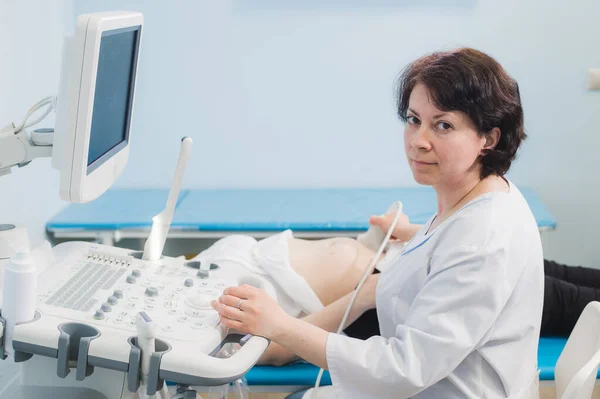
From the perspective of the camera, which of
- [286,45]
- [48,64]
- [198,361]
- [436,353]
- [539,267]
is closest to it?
[198,361]

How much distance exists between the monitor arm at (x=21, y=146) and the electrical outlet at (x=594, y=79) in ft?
8.14

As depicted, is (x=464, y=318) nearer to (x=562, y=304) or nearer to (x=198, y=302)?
(x=198, y=302)

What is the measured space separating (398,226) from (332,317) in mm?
451

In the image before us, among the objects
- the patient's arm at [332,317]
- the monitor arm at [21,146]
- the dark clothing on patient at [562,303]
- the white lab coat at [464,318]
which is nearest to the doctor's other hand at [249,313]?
the white lab coat at [464,318]

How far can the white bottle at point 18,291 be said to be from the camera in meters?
1.32

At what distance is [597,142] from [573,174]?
17cm

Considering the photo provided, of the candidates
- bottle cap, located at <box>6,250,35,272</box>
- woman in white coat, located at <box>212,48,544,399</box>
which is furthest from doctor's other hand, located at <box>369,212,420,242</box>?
bottle cap, located at <box>6,250,35,272</box>

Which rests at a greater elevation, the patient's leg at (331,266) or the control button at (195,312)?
the control button at (195,312)

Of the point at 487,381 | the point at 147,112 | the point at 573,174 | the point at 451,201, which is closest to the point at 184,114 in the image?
the point at 147,112

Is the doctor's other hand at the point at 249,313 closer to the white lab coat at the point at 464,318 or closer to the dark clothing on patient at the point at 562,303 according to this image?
the white lab coat at the point at 464,318

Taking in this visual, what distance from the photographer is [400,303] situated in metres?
1.57

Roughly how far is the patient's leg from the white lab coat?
73 centimetres

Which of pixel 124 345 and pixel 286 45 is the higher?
pixel 286 45

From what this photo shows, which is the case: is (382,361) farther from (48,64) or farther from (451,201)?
(48,64)
